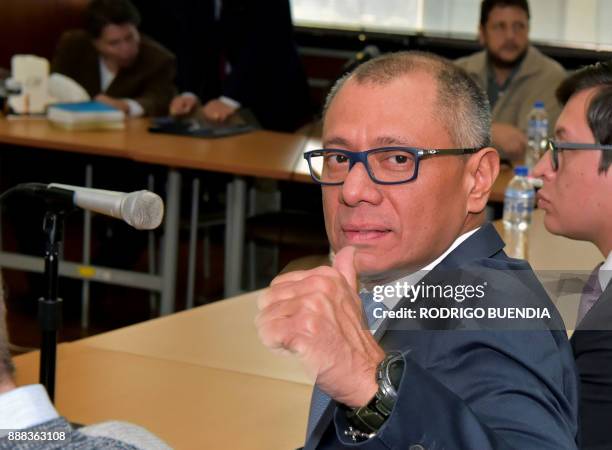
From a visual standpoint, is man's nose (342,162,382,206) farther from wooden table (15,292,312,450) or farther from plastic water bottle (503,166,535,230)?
plastic water bottle (503,166,535,230)

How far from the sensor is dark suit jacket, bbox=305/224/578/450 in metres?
1.14

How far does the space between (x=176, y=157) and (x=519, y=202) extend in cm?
145

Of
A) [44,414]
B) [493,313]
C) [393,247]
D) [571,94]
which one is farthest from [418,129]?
[571,94]

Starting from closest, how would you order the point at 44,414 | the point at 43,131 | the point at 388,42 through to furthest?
the point at 44,414 < the point at 43,131 < the point at 388,42

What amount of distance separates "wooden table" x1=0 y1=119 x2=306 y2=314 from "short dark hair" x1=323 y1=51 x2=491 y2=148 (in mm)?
2888

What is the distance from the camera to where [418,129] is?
149 centimetres

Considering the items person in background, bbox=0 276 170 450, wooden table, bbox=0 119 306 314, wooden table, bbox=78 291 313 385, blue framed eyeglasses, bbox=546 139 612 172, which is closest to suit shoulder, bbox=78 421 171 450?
person in background, bbox=0 276 170 450

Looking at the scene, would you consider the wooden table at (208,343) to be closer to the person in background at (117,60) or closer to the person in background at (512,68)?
the person in background at (512,68)

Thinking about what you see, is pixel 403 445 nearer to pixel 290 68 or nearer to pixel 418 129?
pixel 418 129

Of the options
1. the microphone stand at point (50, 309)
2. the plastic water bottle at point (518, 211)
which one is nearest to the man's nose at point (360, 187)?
the microphone stand at point (50, 309)

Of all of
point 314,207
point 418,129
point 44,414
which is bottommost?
point 314,207

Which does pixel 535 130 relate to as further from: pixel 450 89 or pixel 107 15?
pixel 450 89

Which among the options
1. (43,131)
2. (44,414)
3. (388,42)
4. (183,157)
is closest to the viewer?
(44,414)

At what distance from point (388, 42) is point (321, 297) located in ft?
21.2
